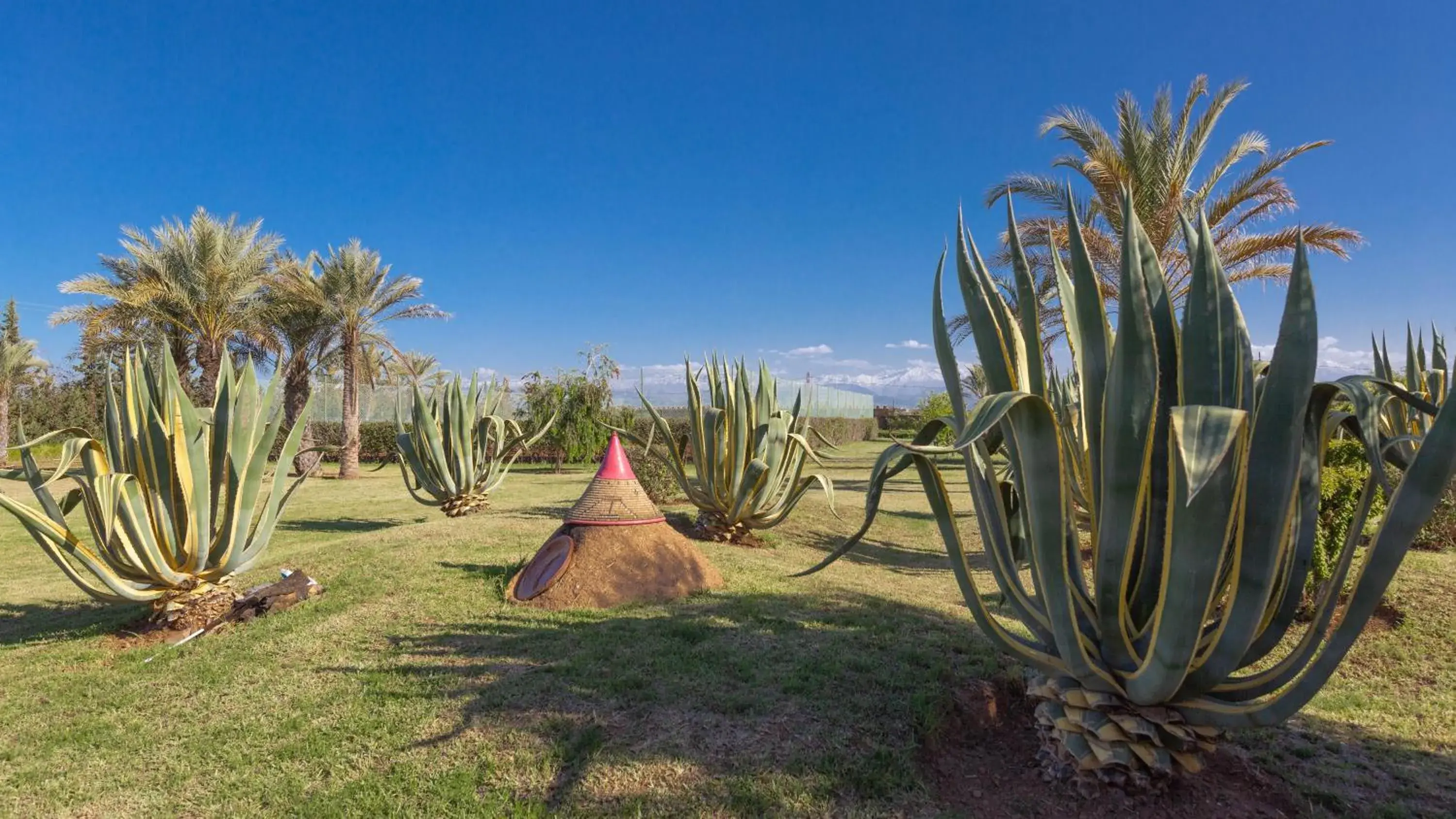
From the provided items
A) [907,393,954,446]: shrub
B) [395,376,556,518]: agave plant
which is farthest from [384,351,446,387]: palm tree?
[907,393,954,446]: shrub

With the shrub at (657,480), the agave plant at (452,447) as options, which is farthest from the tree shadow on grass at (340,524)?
the shrub at (657,480)

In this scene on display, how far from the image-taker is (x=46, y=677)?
13.9 feet

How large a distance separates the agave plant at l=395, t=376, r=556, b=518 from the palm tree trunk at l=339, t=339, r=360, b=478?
11.0 meters

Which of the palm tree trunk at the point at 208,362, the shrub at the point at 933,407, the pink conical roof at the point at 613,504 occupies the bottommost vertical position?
the pink conical roof at the point at 613,504

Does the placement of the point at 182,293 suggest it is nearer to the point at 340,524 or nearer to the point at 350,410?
the point at 350,410

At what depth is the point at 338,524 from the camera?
1105 centimetres

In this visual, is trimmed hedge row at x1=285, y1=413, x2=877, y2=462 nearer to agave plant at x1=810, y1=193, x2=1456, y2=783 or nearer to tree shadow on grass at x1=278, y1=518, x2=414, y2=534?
tree shadow on grass at x1=278, y1=518, x2=414, y2=534

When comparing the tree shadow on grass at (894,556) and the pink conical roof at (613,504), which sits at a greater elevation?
the pink conical roof at (613,504)

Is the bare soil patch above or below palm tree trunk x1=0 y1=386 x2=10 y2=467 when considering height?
below

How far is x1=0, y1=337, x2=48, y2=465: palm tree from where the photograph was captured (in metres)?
23.0

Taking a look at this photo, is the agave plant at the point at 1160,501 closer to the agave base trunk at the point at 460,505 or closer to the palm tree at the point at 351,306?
the agave base trunk at the point at 460,505

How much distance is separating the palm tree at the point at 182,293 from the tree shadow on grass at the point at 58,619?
14.9 metres

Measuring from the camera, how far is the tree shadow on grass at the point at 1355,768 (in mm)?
2713

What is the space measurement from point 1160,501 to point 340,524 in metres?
11.5
